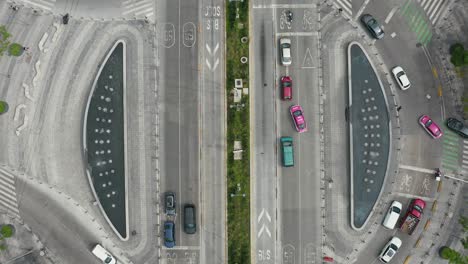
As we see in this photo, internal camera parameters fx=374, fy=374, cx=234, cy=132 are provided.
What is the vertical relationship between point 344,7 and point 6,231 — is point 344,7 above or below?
above

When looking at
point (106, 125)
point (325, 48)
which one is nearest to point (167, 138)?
point (106, 125)

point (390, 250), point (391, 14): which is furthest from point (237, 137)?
point (391, 14)

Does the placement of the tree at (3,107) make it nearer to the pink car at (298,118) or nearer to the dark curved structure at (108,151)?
the dark curved structure at (108,151)

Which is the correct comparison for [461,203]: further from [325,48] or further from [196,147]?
[196,147]

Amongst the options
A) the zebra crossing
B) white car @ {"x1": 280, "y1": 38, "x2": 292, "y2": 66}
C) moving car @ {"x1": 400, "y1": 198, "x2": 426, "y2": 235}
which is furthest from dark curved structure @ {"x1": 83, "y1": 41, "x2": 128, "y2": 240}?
moving car @ {"x1": 400, "y1": 198, "x2": 426, "y2": 235}

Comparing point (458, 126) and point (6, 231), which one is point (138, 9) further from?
point (458, 126)

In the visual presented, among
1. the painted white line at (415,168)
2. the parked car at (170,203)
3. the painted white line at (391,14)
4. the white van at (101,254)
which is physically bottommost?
the white van at (101,254)

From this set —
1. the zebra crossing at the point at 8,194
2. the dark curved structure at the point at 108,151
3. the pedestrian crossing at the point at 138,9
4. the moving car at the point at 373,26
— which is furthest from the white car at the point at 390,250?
the zebra crossing at the point at 8,194
